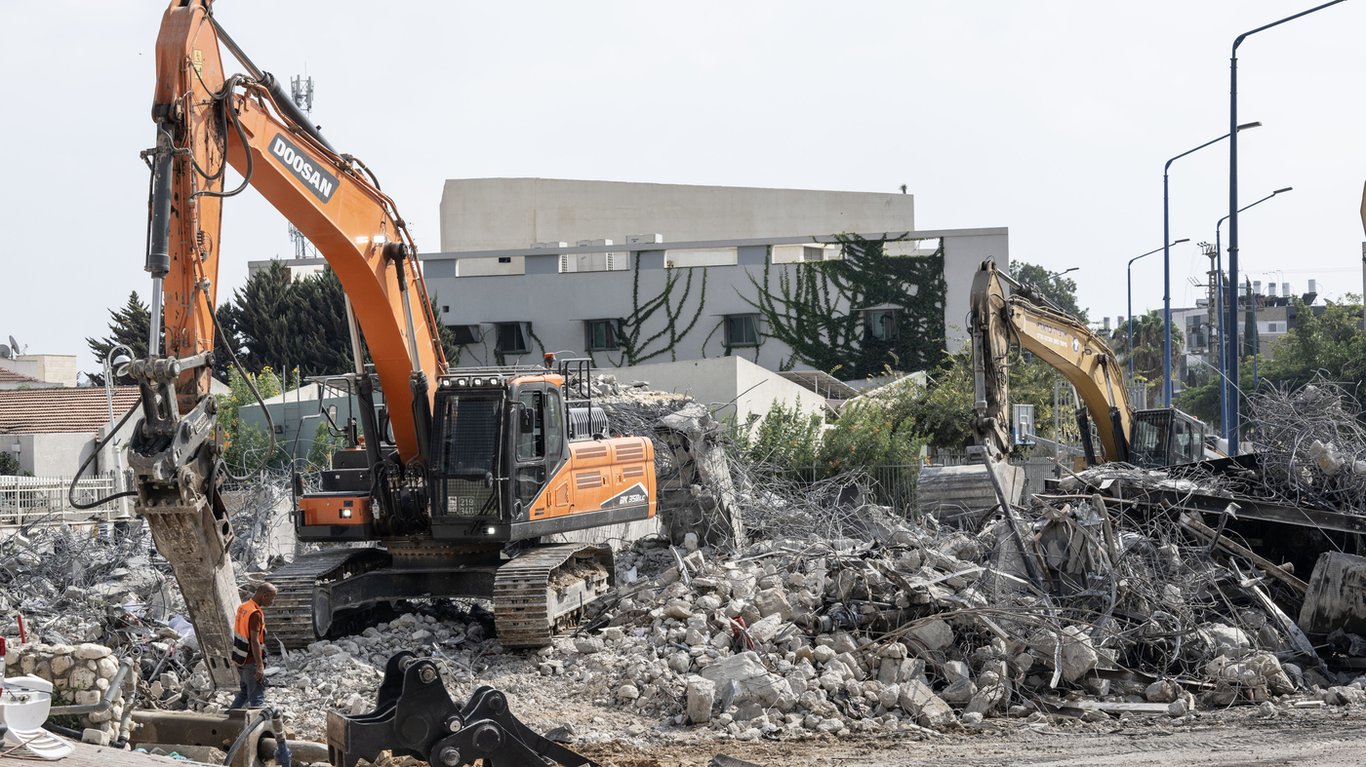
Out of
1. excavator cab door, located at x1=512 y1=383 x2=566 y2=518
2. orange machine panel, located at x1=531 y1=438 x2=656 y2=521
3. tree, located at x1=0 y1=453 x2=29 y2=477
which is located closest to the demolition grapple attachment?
excavator cab door, located at x1=512 y1=383 x2=566 y2=518

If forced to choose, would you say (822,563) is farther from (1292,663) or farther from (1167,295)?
(1167,295)

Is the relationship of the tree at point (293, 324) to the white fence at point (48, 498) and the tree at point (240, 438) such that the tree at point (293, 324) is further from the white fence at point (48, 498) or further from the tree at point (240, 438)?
the white fence at point (48, 498)

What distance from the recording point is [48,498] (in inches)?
1121

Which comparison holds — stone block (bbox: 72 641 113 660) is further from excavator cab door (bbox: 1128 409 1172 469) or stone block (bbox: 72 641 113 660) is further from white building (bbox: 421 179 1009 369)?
white building (bbox: 421 179 1009 369)

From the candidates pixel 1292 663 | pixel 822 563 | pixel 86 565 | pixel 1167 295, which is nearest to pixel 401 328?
pixel 822 563

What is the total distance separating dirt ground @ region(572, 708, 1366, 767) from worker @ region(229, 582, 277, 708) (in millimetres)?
2436

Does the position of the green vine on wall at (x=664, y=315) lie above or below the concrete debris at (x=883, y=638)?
above

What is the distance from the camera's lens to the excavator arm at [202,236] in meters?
8.95

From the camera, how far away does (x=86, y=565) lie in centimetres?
1723

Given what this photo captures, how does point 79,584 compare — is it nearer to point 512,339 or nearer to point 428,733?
point 428,733

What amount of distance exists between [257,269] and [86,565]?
3056 cm

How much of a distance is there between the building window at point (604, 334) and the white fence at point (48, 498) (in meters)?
19.9

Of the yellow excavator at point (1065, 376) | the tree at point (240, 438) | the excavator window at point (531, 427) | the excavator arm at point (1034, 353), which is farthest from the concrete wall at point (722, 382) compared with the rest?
the excavator window at point (531, 427)

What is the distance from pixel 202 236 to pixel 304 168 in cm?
199
